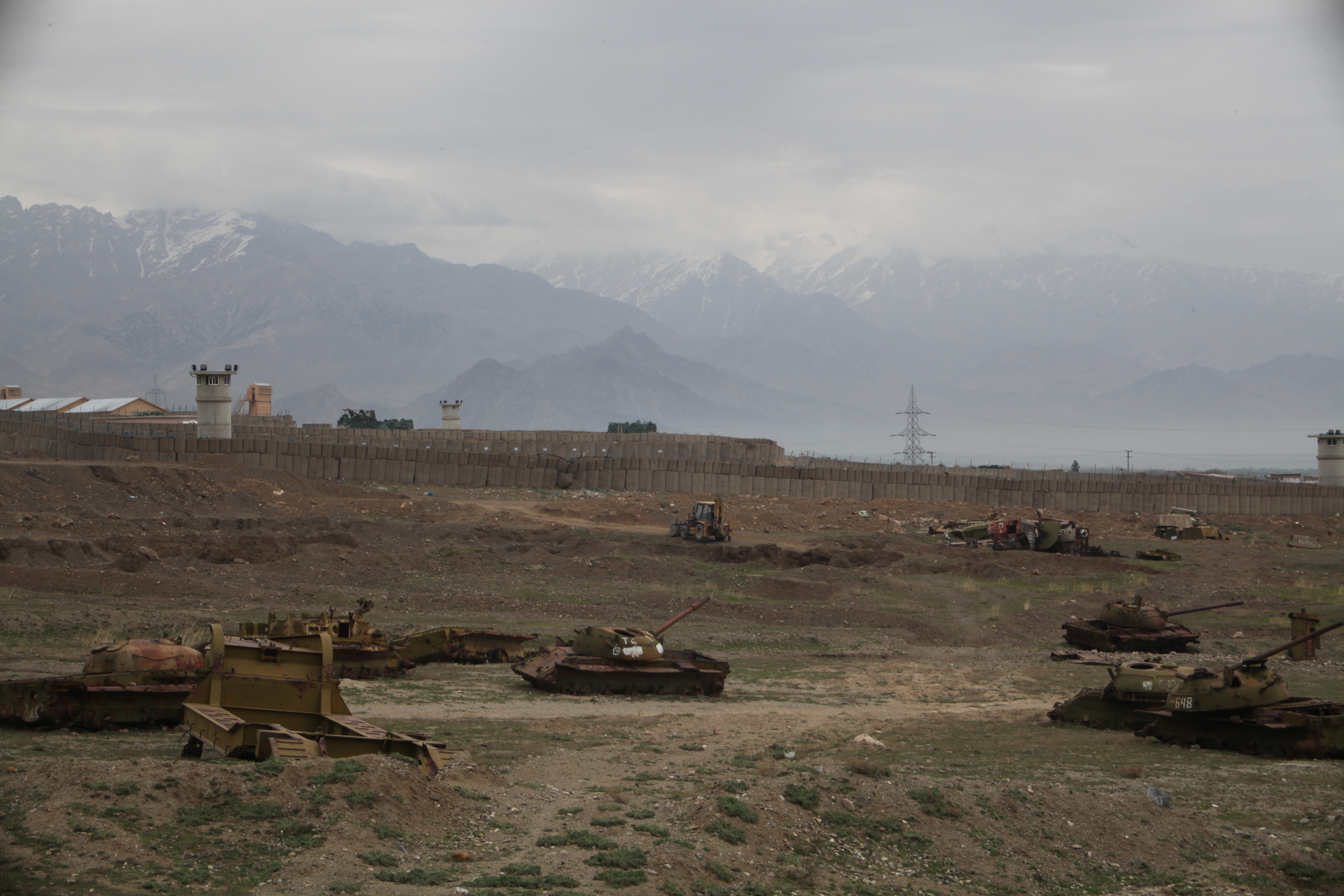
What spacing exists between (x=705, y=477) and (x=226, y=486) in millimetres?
25144

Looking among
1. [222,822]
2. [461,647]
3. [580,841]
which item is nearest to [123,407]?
[461,647]

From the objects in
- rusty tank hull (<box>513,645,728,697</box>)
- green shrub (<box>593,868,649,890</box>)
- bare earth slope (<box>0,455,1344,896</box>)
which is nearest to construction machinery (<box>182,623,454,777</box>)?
bare earth slope (<box>0,455,1344,896</box>)

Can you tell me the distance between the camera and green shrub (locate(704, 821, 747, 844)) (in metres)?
11.4

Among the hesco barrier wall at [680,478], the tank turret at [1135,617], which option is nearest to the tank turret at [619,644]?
the tank turret at [1135,617]

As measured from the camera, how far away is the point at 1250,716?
690 inches

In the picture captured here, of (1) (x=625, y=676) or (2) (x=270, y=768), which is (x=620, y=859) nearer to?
(2) (x=270, y=768)

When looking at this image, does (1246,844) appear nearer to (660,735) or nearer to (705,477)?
(660,735)

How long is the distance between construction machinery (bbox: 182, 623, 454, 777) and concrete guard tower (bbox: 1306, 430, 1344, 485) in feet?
232

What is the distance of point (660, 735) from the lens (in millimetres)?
16719

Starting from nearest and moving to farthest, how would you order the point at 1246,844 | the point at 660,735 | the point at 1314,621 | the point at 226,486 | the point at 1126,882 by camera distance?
the point at 1126,882
the point at 1246,844
the point at 660,735
the point at 1314,621
the point at 226,486

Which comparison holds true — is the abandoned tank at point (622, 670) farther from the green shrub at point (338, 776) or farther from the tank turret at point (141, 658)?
the green shrub at point (338, 776)

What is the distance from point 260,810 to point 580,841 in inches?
116

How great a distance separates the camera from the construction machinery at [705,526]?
44.2 metres

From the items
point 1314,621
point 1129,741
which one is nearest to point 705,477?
point 1314,621
